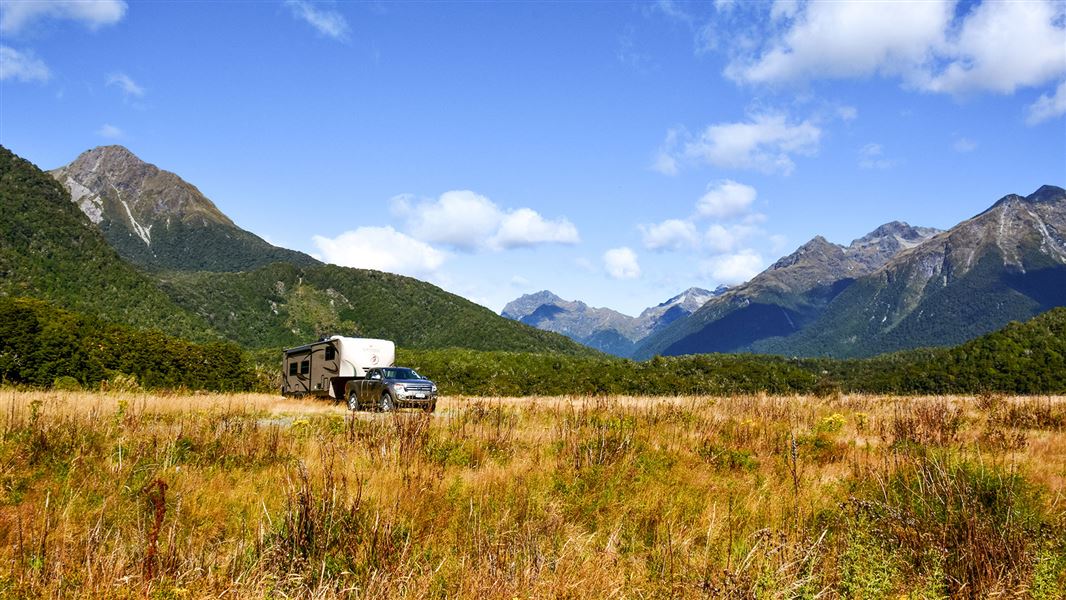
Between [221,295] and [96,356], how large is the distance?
500ft

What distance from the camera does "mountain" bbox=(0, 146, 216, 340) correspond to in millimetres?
89481

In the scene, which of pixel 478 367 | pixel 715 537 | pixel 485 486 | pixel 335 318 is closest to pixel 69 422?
pixel 485 486

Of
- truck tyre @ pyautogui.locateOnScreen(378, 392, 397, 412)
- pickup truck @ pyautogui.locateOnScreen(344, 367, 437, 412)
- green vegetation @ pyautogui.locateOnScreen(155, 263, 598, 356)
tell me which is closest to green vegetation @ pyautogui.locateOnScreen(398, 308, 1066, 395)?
pickup truck @ pyautogui.locateOnScreen(344, 367, 437, 412)

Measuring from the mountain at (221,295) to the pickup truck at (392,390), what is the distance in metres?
68.8

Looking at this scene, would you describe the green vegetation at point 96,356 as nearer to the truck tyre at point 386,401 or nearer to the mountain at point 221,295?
the truck tyre at point 386,401

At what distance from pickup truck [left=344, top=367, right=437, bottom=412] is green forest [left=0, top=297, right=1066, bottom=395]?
23.9 ft

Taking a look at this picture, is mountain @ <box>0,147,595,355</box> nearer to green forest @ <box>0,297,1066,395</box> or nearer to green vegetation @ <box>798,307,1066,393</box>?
green forest @ <box>0,297,1066,395</box>

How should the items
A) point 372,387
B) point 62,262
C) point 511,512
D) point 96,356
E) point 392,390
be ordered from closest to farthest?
point 511,512 → point 392,390 → point 372,387 → point 96,356 → point 62,262

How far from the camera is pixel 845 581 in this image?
425 centimetres

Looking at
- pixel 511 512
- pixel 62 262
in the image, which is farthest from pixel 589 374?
pixel 62 262

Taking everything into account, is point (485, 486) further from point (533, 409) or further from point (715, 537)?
point (533, 409)

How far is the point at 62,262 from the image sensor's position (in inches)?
3905

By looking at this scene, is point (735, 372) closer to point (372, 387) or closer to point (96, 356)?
point (372, 387)

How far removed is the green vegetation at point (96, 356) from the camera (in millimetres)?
29406
